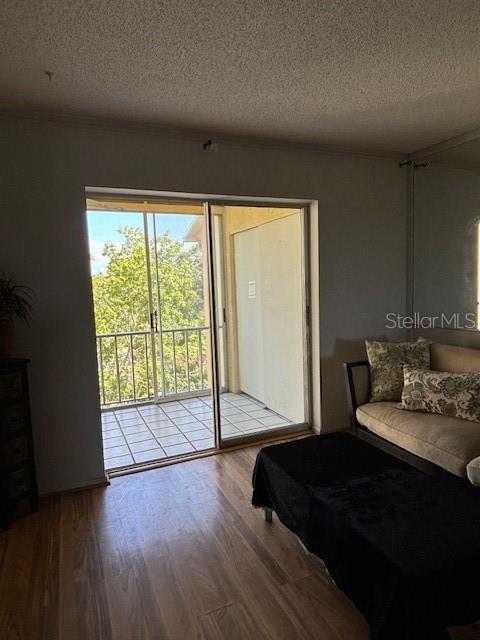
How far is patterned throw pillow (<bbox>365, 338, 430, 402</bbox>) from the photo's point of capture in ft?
9.95

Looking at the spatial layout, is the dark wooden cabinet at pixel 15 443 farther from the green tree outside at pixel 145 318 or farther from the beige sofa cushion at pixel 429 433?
the beige sofa cushion at pixel 429 433

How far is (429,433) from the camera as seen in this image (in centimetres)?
241

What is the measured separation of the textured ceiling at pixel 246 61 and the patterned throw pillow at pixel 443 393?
1.80 m

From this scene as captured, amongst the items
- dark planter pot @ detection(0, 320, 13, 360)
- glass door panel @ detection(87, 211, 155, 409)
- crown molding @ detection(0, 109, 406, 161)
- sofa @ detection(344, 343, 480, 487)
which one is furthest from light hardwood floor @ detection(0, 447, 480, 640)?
crown molding @ detection(0, 109, 406, 161)

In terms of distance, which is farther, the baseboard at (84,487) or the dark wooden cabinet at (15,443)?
the baseboard at (84,487)

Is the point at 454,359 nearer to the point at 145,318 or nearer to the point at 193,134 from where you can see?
the point at 193,134

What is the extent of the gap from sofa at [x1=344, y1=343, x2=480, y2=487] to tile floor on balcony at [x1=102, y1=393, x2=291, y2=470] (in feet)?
3.32

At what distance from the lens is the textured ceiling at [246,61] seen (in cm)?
159

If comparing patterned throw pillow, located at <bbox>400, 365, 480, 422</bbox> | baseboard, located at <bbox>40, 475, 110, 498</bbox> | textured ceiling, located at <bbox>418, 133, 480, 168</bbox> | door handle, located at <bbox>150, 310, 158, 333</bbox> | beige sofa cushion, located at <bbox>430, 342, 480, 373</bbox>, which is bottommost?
baseboard, located at <bbox>40, 475, 110, 498</bbox>

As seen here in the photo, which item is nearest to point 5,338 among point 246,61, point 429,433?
point 246,61

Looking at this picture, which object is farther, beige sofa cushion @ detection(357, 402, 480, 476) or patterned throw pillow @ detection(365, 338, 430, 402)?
patterned throw pillow @ detection(365, 338, 430, 402)

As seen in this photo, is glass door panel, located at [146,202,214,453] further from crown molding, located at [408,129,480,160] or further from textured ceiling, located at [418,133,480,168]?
textured ceiling, located at [418,133,480,168]

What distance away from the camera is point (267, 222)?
3.80m

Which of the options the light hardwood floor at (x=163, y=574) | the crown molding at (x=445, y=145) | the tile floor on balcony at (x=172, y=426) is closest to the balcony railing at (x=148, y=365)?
the tile floor on balcony at (x=172, y=426)
